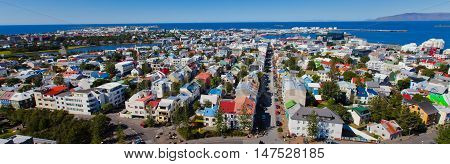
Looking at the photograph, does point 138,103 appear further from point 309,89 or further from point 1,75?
point 1,75

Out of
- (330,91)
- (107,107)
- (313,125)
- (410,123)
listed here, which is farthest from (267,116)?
(107,107)

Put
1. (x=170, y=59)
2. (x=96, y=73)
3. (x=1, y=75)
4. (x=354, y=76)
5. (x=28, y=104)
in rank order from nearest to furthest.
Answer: (x=28, y=104) < (x=354, y=76) < (x=96, y=73) < (x=1, y=75) < (x=170, y=59)

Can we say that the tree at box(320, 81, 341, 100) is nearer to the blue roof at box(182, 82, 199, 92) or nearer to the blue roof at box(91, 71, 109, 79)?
the blue roof at box(182, 82, 199, 92)

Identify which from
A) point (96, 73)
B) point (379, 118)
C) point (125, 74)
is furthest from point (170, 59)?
point (379, 118)

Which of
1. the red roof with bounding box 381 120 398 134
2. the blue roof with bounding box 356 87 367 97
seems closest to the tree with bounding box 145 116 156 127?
the red roof with bounding box 381 120 398 134

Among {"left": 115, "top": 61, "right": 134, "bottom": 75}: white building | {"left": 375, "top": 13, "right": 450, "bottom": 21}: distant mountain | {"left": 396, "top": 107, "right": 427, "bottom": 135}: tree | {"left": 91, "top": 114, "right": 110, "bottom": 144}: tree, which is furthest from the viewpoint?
{"left": 375, "top": 13, "right": 450, "bottom": 21}: distant mountain

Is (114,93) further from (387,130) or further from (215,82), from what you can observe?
(387,130)

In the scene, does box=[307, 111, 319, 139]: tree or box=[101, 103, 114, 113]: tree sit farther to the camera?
box=[101, 103, 114, 113]: tree
